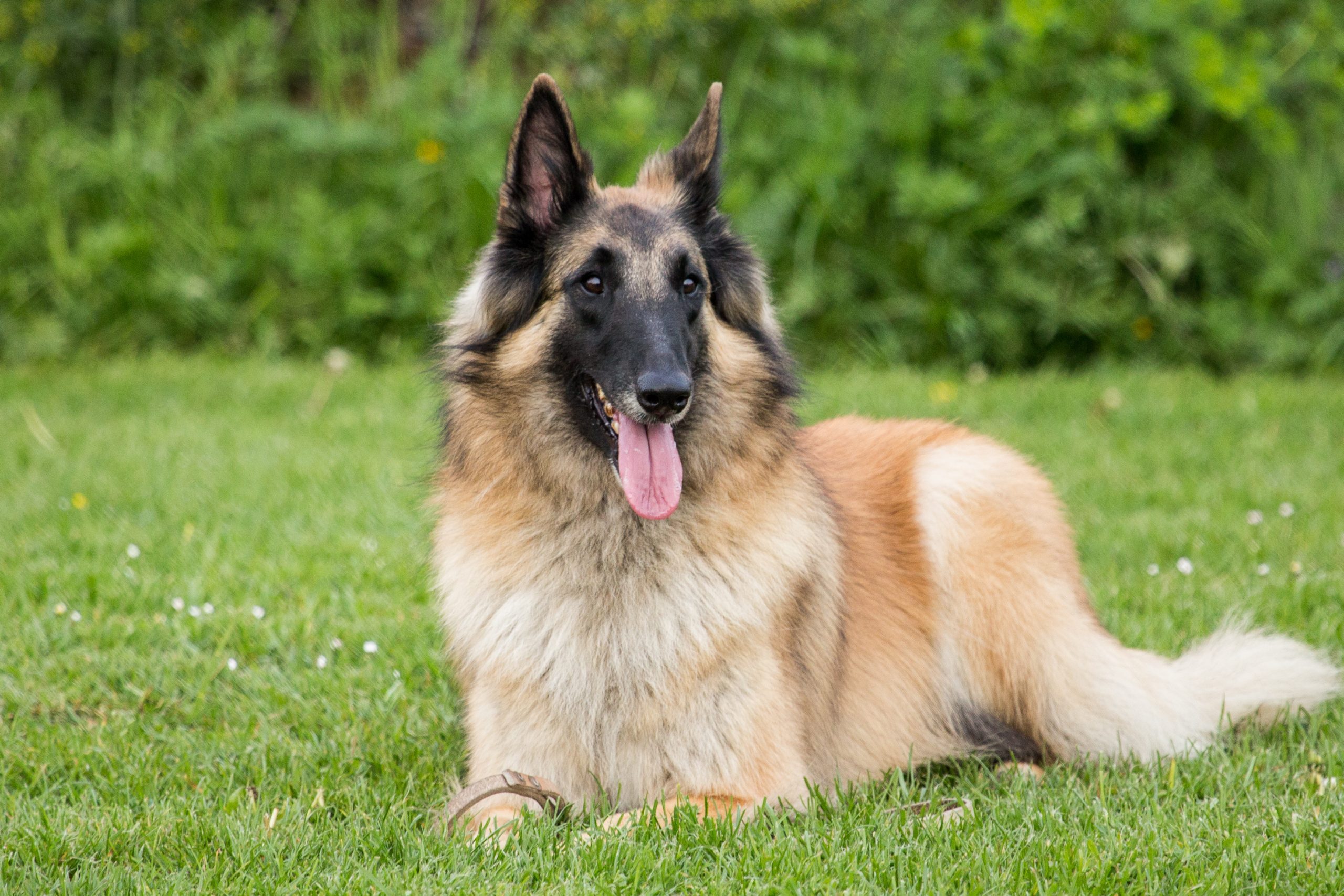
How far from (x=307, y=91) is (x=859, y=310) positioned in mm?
4780

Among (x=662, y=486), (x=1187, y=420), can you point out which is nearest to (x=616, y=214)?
(x=662, y=486)

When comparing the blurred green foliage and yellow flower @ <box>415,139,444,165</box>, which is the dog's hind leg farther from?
yellow flower @ <box>415,139,444,165</box>

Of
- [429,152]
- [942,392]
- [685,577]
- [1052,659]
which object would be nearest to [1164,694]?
[1052,659]

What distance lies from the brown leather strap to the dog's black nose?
99 centimetres

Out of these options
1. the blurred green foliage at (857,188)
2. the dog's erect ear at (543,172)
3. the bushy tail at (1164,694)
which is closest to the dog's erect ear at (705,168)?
the dog's erect ear at (543,172)

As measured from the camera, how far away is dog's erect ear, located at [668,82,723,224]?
3.65 metres

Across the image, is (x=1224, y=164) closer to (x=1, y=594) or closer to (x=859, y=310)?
(x=859, y=310)

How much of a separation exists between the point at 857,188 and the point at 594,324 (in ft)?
20.5

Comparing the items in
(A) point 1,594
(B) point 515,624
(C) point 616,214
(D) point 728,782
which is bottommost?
(A) point 1,594

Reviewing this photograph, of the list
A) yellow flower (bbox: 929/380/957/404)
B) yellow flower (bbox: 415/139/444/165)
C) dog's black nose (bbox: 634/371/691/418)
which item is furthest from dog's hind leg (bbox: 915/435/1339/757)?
yellow flower (bbox: 415/139/444/165)

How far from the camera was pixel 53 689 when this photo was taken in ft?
13.5

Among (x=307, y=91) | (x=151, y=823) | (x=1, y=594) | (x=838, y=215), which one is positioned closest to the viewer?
(x=151, y=823)

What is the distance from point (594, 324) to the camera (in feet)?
11.0

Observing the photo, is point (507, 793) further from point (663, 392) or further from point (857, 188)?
point (857, 188)
